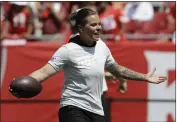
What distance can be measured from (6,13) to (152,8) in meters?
3.23

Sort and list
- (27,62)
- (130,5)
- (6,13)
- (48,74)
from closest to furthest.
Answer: (48,74)
(27,62)
(6,13)
(130,5)

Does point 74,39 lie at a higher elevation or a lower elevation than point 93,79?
higher

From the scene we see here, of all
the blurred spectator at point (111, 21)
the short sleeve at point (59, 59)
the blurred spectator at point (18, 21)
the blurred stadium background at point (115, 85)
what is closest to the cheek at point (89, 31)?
the short sleeve at point (59, 59)

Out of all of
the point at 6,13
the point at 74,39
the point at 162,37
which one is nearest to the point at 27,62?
the point at 6,13

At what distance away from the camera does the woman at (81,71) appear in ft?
19.2

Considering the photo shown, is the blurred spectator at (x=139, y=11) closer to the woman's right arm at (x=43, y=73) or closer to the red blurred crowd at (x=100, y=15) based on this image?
the red blurred crowd at (x=100, y=15)

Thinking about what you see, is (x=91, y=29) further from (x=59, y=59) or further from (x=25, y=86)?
(x=25, y=86)

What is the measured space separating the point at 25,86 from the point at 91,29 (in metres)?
0.91

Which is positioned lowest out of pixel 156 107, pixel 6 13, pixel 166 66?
pixel 156 107

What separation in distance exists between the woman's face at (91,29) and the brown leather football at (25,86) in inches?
28.5

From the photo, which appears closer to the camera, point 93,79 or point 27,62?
point 93,79

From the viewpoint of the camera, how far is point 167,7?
12.7 meters

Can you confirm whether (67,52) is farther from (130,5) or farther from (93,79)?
(130,5)

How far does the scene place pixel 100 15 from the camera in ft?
37.1
